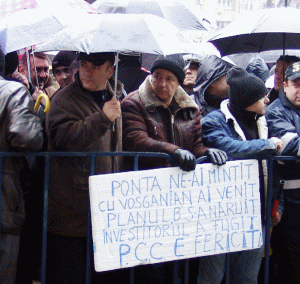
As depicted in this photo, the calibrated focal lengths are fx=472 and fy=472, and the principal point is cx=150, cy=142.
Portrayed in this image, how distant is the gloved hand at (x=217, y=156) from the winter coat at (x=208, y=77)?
48.5 inches

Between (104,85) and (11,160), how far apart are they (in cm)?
83

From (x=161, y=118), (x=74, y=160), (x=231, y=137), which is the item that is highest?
(x=161, y=118)

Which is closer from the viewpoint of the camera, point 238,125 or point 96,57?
point 96,57

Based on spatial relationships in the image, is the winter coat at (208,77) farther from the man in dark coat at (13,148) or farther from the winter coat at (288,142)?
the man in dark coat at (13,148)

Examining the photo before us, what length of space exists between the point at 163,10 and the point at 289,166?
224cm

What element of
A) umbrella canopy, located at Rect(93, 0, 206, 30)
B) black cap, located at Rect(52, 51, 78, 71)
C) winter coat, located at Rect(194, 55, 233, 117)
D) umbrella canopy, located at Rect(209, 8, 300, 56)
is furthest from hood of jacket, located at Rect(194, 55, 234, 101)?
black cap, located at Rect(52, 51, 78, 71)

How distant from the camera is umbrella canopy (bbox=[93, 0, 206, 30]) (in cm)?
477

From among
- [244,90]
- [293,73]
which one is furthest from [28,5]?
[293,73]

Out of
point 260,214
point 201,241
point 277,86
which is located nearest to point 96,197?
point 201,241

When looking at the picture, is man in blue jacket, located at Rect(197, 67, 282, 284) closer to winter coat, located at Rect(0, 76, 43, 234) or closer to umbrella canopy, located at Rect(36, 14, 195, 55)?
umbrella canopy, located at Rect(36, 14, 195, 55)

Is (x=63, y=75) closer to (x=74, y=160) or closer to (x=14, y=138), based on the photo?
(x=74, y=160)

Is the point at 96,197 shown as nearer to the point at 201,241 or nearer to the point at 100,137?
the point at 100,137

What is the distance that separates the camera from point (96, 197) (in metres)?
2.85

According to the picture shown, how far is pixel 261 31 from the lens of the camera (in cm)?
374
